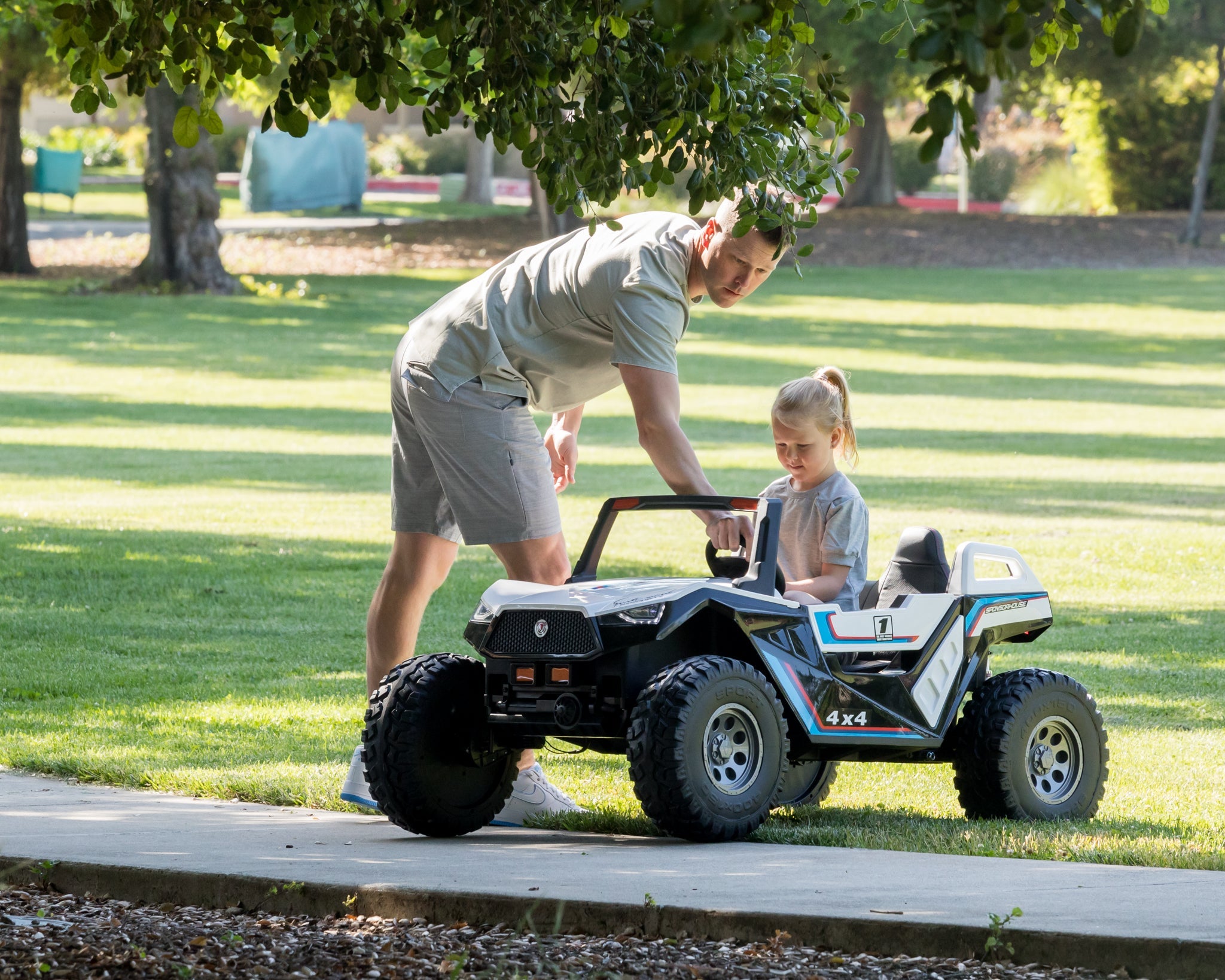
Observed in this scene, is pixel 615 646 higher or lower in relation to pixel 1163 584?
higher

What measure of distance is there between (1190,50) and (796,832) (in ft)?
128

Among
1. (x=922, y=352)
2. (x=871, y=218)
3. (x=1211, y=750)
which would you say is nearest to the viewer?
(x=1211, y=750)

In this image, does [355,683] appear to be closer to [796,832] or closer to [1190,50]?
[796,832]

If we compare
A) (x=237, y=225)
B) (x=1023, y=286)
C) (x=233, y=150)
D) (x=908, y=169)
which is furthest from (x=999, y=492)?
(x=233, y=150)

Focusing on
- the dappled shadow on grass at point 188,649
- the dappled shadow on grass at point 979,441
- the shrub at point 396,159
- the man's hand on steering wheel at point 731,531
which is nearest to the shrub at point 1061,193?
the shrub at point 396,159

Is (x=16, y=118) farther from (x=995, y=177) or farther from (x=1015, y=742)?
(x=995, y=177)

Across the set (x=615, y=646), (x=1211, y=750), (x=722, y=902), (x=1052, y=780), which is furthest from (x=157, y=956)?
(x=1211, y=750)

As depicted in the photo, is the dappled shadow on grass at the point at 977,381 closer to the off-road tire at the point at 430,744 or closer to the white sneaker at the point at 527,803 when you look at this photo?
the white sneaker at the point at 527,803

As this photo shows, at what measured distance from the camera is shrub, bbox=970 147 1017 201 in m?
61.9

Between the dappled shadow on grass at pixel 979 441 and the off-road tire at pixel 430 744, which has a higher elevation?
the off-road tire at pixel 430 744

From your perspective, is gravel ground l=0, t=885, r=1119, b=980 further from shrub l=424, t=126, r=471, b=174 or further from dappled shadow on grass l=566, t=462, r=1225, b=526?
shrub l=424, t=126, r=471, b=174

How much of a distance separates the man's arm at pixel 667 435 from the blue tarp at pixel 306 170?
1781 inches

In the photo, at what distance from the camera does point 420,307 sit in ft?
109

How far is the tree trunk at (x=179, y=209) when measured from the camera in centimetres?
3136
